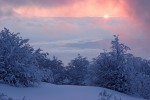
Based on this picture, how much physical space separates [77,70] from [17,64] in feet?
130

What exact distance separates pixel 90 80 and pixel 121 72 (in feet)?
13.3

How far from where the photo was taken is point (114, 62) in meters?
A: 37.6

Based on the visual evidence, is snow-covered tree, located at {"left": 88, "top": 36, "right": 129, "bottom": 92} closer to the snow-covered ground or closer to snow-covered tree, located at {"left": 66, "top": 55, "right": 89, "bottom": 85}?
the snow-covered ground

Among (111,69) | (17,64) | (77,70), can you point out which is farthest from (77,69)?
(17,64)

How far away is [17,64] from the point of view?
22.9m

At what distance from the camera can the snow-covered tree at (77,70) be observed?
59094 mm

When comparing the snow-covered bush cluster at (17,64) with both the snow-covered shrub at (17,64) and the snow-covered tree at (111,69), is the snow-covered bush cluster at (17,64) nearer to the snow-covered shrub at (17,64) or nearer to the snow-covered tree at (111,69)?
the snow-covered shrub at (17,64)

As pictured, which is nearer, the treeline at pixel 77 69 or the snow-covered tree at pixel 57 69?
the treeline at pixel 77 69

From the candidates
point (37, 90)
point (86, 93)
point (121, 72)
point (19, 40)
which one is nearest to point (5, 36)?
point (19, 40)

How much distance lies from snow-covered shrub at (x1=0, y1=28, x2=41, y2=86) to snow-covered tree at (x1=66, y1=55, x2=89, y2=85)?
33.0 meters

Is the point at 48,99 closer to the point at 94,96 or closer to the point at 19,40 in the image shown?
the point at 94,96

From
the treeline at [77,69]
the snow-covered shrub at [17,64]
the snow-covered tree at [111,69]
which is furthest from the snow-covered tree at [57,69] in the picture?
the snow-covered shrub at [17,64]

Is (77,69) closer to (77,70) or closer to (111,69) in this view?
(77,70)

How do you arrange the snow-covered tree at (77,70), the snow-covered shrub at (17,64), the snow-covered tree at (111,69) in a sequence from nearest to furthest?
the snow-covered shrub at (17,64) < the snow-covered tree at (111,69) < the snow-covered tree at (77,70)
